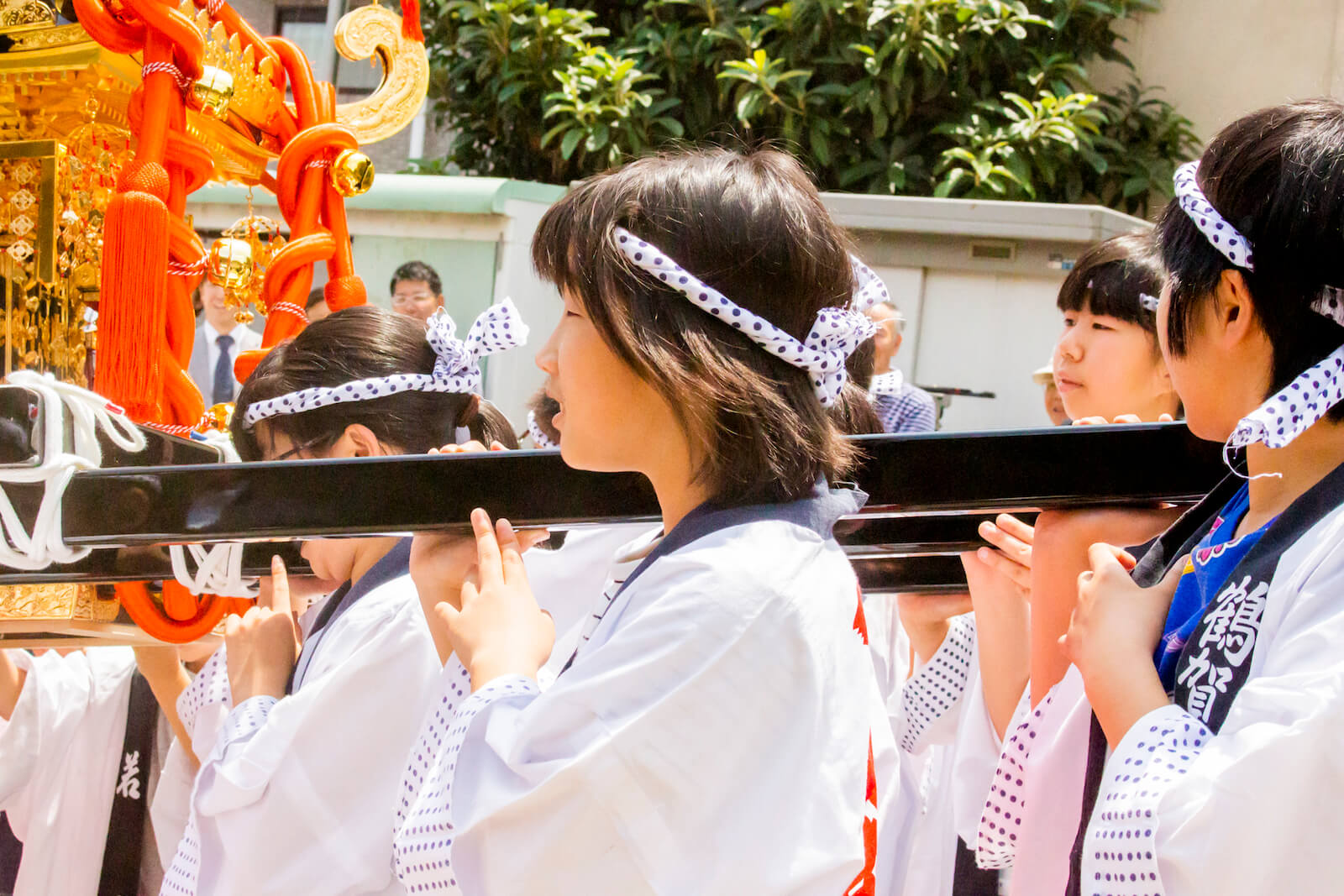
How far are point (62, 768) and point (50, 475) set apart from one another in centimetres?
168

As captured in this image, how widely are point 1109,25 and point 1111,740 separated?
823 centimetres

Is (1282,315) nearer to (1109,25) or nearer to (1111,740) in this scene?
(1111,740)

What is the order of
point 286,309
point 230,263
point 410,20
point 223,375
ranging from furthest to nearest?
1. point 223,375
2. point 410,20
3. point 286,309
4. point 230,263

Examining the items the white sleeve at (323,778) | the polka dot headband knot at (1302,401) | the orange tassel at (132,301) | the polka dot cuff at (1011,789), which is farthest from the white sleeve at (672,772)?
the orange tassel at (132,301)

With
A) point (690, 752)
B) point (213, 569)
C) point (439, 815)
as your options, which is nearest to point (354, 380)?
point (213, 569)

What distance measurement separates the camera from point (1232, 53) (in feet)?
26.6

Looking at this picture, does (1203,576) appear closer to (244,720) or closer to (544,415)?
(244,720)

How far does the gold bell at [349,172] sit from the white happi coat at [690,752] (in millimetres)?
1575

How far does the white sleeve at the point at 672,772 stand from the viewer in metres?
1.15

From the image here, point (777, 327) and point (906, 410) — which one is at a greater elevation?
point (777, 327)

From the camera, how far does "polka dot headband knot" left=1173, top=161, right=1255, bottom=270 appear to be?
46.8 inches

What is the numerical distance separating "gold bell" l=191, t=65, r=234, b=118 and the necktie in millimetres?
3462

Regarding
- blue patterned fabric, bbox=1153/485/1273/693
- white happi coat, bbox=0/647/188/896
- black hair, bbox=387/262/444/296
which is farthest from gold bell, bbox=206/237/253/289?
black hair, bbox=387/262/444/296

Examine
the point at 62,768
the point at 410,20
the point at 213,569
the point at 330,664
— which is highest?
the point at 410,20
